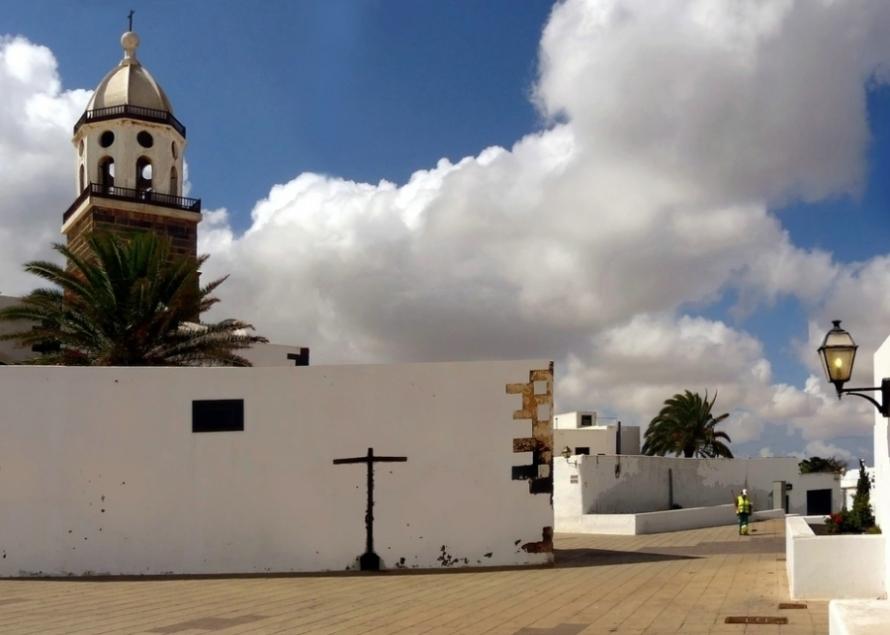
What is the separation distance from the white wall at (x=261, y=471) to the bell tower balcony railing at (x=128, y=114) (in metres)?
19.1

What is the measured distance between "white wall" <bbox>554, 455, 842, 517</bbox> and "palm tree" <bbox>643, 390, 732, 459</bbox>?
170 inches

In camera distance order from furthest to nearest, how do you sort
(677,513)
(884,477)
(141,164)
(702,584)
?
(141,164) < (677,513) < (702,584) < (884,477)

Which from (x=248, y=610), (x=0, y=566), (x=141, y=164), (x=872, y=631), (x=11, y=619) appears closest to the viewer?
(x=872, y=631)

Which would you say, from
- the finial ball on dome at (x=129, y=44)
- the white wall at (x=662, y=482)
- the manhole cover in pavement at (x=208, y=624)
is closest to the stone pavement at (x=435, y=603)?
the manhole cover in pavement at (x=208, y=624)

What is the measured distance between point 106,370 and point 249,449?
7.82ft

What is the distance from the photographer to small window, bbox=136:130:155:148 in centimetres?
3225

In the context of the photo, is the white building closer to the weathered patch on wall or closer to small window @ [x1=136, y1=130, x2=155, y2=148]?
small window @ [x1=136, y1=130, x2=155, y2=148]

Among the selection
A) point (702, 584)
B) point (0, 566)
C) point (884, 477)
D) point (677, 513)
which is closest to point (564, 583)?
point (702, 584)

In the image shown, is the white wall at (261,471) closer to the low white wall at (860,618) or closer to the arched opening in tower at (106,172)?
the low white wall at (860,618)

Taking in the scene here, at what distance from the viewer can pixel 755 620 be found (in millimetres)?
9914

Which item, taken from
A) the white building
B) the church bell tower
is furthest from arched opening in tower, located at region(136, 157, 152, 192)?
the white building

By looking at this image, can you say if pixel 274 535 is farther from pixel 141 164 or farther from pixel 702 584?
pixel 141 164

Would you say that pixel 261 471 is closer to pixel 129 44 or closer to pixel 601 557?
pixel 601 557

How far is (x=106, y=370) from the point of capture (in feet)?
48.9
